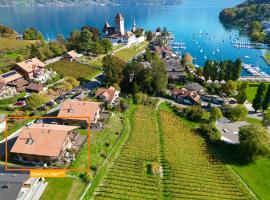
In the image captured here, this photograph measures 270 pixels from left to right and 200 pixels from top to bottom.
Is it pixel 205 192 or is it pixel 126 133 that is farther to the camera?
pixel 126 133

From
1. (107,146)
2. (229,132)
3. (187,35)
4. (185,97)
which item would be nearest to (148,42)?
(187,35)

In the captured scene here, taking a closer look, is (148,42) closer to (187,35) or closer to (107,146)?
(187,35)

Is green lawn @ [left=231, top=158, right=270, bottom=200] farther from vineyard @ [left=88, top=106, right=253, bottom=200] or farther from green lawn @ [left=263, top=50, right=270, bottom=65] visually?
green lawn @ [left=263, top=50, right=270, bottom=65]

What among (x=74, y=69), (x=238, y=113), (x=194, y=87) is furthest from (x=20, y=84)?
(x=238, y=113)

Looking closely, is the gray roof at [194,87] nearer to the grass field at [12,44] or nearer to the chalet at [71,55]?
the chalet at [71,55]

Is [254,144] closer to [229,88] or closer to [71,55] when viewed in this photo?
[229,88]
